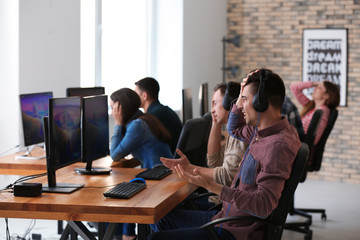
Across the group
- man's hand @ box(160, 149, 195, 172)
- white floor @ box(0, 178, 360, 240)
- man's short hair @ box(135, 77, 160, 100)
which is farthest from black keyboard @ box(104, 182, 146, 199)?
white floor @ box(0, 178, 360, 240)

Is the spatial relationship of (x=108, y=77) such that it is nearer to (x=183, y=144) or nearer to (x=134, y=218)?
(x=183, y=144)

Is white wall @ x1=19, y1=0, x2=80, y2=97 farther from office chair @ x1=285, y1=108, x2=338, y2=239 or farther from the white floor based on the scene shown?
office chair @ x1=285, y1=108, x2=338, y2=239

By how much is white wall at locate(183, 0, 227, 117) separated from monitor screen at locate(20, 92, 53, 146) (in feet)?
11.1

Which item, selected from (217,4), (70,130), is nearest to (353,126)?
(217,4)

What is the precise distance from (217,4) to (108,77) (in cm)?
223

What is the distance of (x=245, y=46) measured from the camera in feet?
27.5

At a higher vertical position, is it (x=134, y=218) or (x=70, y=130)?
(x=70, y=130)

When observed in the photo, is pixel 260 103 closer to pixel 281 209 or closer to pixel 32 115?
pixel 281 209

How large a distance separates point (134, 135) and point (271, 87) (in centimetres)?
159

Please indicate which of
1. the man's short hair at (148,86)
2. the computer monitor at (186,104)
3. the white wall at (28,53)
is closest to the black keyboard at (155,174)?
the man's short hair at (148,86)

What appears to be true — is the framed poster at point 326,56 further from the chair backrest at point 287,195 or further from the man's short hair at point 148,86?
the chair backrest at point 287,195

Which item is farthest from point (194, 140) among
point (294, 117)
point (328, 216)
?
point (328, 216)

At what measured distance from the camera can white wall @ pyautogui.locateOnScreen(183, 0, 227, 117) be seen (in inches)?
299

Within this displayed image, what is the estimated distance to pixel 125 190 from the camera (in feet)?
9.69
